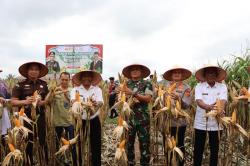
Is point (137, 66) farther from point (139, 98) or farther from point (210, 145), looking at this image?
point (210, 145)

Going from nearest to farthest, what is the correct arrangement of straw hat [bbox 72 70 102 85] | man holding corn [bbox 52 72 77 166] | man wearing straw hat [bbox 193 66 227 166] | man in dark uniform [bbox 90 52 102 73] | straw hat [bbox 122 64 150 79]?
man wearing straw hat [bbox 193 66 227 166] → straw hat [bbox 72 70 102 85] → straw hat [bbox 122 64 150 79] → man holding corn [bbox 52 72 77 166] → man in dark uniform [bbox 90 52 102 73]

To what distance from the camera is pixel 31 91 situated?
4.61 metres

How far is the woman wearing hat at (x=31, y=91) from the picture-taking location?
15.0 ft

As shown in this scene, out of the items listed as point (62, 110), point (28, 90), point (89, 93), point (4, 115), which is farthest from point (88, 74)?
point (4, 115)

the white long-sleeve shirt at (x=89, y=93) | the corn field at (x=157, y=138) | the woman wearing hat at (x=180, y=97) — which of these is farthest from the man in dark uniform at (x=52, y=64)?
the woman wearing hat at (x=180, y=97)

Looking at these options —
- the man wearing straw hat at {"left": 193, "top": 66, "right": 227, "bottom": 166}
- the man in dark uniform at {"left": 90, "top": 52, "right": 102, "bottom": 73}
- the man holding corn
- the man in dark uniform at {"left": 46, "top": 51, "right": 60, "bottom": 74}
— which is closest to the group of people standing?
the man wearing straw hat at {"left": 193, "top": 66, "right": 227, "bottom": 166}

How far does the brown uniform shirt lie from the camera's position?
4.59 meters

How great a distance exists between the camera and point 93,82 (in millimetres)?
4820

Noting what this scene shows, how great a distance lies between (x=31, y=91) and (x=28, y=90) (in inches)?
1.5

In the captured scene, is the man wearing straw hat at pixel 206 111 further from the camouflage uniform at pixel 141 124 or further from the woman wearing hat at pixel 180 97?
the camouflage uniform at pixel 141 124

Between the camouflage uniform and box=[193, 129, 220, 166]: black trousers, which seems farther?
the camouflage uniform

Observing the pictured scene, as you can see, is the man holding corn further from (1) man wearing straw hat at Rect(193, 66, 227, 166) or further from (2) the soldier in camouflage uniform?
(1) man wearing straw hat at Rect(193, 66, 227, 166)

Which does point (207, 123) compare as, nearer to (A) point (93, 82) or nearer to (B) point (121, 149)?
(B) point (121, 149)

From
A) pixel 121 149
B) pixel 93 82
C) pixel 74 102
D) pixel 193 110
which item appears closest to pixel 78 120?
pixel 74 102
